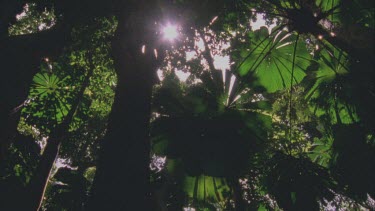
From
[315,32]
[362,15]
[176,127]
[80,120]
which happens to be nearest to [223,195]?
[176,127]

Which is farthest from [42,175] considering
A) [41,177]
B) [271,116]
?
[271,116]

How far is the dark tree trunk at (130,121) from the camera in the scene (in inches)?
89.0

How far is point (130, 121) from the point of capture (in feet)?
8.73

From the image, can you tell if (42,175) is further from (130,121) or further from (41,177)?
(130,121)

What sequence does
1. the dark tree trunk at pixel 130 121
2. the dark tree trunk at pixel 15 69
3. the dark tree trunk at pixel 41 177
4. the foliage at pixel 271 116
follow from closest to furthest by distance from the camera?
the dark tree trunk at pixel 130 121
the dark tree trunk at pixel 15 69
the foliage at pixel 271 116
the dark tree trunk at pixel 41 177

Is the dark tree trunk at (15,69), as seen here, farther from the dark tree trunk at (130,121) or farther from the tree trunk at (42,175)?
the tree trunk at (42,175)

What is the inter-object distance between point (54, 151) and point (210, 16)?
4.49m

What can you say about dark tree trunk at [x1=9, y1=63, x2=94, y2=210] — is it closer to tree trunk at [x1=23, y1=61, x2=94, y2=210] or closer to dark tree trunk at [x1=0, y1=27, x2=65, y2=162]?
tree trunk at [x1=23, y1=61, x2=94, y2=210]

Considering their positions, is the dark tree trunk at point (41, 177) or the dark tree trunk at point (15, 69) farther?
the dark tree trunk at point (41, 177)

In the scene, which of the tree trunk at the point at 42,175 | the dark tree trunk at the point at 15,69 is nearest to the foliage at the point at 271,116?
the dark tree trunk at the point at 15,69

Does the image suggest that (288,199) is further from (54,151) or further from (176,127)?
(54,151)

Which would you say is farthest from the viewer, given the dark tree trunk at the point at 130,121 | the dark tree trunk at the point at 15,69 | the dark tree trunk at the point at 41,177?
the dark tree trunk at the point at 41,177

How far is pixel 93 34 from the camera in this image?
9.41 m

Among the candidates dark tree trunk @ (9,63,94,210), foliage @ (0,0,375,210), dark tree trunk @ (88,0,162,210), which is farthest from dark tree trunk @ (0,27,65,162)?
dark tree trunk @ (9,63,94,210)
